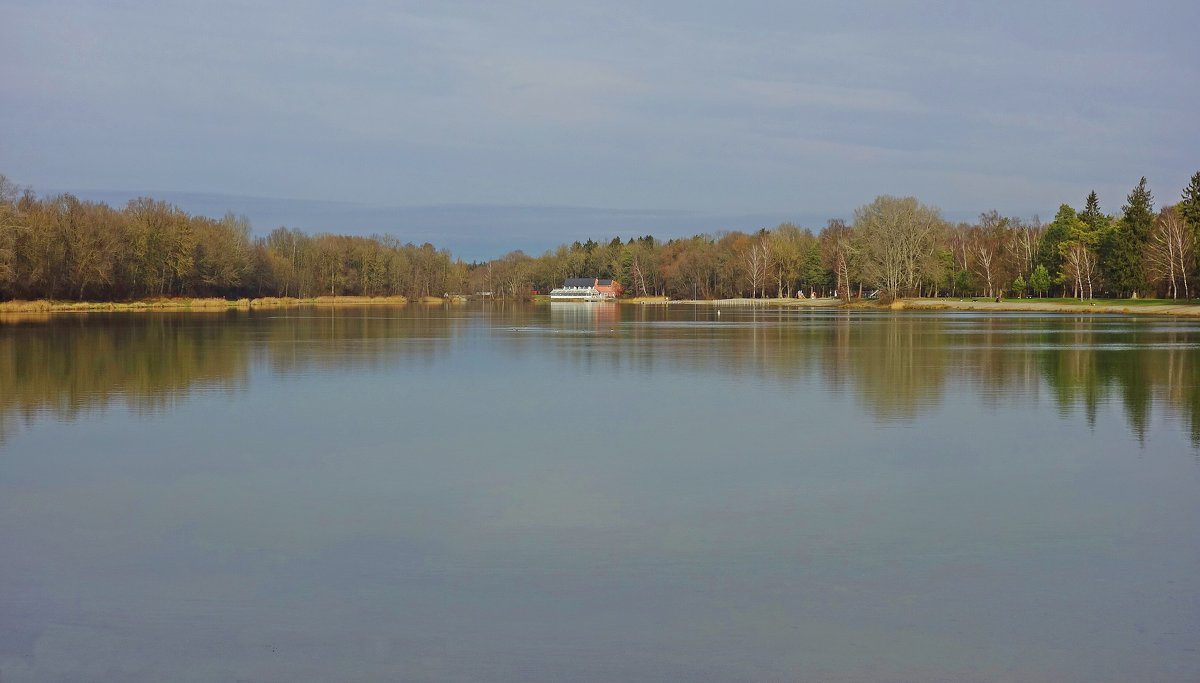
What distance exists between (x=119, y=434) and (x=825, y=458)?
8.79 meters

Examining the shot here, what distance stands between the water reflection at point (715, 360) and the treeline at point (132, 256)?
91.5 feet

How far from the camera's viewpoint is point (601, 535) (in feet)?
25.9

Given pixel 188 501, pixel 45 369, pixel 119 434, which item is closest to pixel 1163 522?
pixel 188 501

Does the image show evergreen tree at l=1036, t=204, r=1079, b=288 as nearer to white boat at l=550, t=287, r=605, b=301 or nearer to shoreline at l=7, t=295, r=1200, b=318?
shoreline at l=7, t=295, r=1200, b=318

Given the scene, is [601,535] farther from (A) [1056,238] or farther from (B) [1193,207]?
(A) [1056,238]

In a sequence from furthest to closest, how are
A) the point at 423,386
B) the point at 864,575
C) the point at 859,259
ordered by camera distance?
the point at 859,259, the point at 423,386, the point at 864,575

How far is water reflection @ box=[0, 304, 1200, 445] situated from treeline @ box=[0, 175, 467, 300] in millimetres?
27902

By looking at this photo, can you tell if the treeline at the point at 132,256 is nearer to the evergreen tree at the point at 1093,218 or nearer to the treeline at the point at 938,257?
the treeline at the point at 938,257

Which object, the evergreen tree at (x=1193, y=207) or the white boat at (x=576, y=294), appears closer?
the evergreen tree at (x=1193, y=207)

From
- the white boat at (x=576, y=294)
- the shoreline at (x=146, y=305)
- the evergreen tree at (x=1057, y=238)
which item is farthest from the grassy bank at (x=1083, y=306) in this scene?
the white boat at (x=576, y=294)

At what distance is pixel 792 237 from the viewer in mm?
133250

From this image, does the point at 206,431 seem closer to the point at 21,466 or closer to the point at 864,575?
the point at 21,466

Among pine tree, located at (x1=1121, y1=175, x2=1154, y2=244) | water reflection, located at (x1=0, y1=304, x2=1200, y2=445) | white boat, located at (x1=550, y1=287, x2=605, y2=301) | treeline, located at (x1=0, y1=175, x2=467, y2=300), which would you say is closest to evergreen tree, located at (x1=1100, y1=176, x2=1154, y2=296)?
pine tree, located at (x1=1121, y1=175, x2=1154, y2=244)

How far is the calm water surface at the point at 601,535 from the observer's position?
18.1ft
